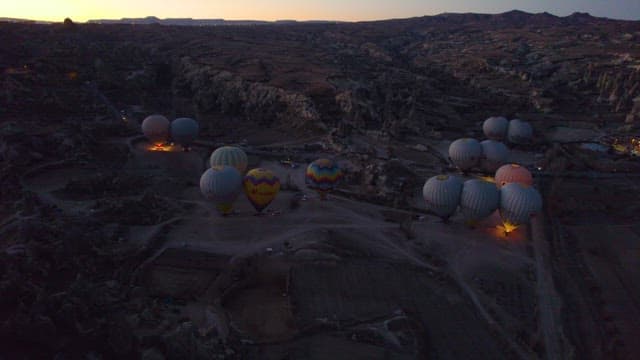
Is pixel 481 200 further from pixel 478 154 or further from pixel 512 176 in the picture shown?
pixel 478 154

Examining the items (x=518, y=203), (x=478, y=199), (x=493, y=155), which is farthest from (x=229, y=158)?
(x=493, y=155)

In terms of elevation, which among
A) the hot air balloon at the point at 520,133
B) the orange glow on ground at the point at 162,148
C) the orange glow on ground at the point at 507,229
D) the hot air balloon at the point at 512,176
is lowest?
the orange glow on ground at the point at 162,148

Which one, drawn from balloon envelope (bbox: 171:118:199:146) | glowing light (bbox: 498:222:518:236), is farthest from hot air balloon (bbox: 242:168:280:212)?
balloon envelope (bbox: 171:118:199:146)

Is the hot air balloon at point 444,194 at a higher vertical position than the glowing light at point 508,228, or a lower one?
higher

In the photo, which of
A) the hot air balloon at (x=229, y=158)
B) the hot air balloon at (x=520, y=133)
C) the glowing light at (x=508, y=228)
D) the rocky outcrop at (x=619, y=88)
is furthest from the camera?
the rocky outcrop at (x=619, y=88)

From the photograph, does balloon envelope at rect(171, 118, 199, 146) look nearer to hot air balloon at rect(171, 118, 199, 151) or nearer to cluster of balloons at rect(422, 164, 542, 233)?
hot air balloon at rect(171, 118, 199, 151)

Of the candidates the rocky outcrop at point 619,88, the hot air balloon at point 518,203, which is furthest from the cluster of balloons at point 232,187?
the rocky outcrop at point 619,88

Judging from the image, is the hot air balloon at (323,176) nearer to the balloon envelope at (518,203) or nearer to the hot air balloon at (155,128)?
the balloon envelope at (518,203)

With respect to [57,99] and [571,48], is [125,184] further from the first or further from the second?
[571,48]

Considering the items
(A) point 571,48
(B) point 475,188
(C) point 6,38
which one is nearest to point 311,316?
(B) point 475,188
